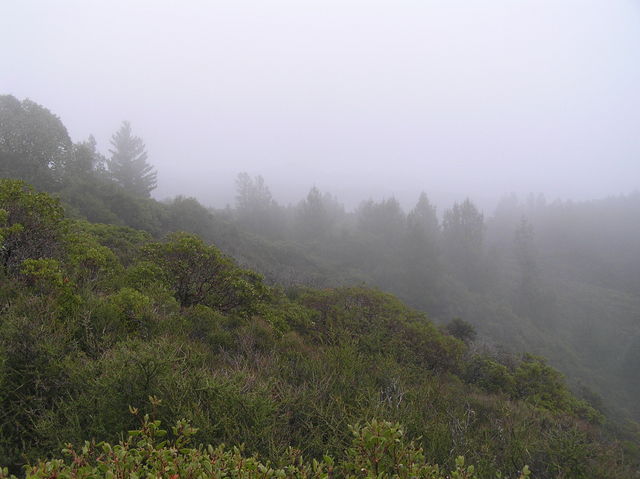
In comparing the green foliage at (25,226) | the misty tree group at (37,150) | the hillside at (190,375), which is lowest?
the hillside at (190,375)

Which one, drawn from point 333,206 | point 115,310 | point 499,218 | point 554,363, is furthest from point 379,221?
point 115,310

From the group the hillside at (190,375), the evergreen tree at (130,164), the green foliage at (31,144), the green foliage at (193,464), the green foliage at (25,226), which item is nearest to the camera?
the green foliage at (193,464)

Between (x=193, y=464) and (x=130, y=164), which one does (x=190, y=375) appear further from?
(x=130, y=164)

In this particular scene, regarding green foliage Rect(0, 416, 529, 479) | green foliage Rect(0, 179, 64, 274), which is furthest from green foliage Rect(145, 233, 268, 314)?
green foliage Rect(0, 416, 529, 479)

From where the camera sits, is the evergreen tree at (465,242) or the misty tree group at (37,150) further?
the evergreen tree at (465,242)

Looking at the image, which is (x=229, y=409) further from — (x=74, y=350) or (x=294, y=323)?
(x=294, y=323)

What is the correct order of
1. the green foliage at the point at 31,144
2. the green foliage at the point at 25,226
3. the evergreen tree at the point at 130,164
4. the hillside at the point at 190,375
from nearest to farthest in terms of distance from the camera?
1. the hillside at the point at 190,375
2. the green foliage at the point at 25,226
3. the green foliage at the point at 31,144
4. the evergreen tree at the point at 130,164

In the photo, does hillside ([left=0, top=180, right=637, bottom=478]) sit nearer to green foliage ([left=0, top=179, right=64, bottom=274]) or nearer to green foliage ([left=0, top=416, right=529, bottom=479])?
green foliage ([left=0, top=179, right=64, bottom=274])

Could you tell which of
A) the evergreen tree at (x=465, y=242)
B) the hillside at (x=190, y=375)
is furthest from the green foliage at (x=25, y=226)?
the evergreen tree at (x=465, y=242)

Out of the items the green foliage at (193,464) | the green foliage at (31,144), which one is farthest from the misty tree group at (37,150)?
the green foliage at (193,464)

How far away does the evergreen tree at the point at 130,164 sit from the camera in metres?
37.9

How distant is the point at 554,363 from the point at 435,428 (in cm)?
3341

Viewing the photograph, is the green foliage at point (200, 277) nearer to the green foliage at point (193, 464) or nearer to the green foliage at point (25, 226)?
the green foliage at point (25, 226)

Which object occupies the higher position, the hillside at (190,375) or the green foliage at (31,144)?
the green foliage at (31,144)
